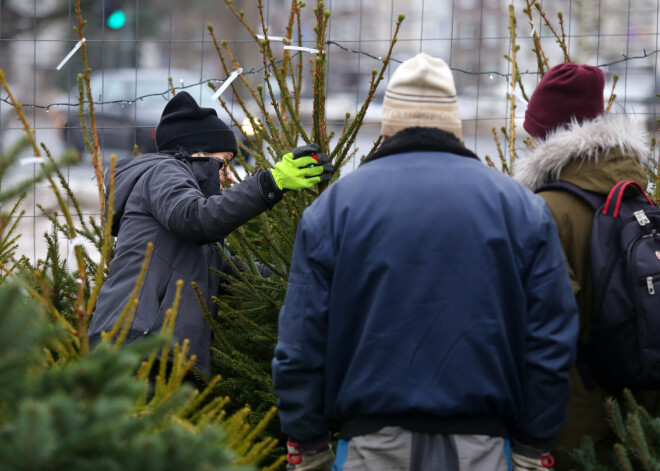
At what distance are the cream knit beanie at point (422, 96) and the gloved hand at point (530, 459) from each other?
95cm

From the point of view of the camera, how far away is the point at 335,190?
2275 millimetres

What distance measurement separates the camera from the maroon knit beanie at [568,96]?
2.71m

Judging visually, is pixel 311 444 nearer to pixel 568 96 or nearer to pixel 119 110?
pixel 568 96

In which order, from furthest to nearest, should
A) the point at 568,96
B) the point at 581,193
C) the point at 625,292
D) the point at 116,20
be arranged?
the point at 116,20 → the point at 568,96 → the point at 581,193 → the point at 625,292

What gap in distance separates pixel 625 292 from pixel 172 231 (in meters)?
1.72

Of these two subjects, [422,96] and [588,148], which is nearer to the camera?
[422,96]

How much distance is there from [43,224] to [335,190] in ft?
15.5

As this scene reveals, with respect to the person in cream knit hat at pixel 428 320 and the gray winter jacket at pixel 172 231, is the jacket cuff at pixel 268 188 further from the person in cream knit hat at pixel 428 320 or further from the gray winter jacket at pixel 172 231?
the person in cream knit hat at pixel 428 320

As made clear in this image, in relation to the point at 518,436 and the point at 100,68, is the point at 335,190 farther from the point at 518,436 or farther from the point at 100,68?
the point at 100,68

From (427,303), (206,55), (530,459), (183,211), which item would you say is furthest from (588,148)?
(206,55)

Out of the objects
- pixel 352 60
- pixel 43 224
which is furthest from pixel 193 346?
pixel 43 224

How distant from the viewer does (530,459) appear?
2.27 metres

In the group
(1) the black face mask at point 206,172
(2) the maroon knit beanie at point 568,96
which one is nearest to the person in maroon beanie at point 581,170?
(2) the maroon knit beanie at point 568,96

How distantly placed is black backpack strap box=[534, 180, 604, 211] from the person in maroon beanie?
2cm
